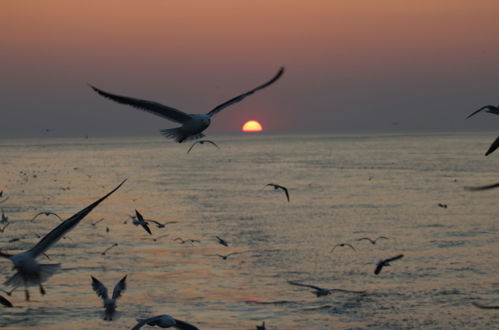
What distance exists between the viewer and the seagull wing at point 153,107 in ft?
37.4

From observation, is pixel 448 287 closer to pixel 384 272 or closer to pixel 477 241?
pixel 384 272

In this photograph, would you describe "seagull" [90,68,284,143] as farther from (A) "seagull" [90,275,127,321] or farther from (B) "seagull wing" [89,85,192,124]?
(A) "seagull" [90,275,127,321]

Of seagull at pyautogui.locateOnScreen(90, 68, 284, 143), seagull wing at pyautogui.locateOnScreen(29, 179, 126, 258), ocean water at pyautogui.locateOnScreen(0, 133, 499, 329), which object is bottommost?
ocean water at pyautogui.locateOnScreen(0, 133, 499, 329)

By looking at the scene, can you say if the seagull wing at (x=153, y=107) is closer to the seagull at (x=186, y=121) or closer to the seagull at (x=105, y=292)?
the seagull at (x=186, y=121)

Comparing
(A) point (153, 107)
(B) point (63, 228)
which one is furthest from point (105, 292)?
(B) point (63, 228)

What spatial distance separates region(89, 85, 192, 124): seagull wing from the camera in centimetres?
1140

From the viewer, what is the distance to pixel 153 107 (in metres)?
12.6

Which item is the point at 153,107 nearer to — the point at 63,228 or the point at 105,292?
the point at 63,228

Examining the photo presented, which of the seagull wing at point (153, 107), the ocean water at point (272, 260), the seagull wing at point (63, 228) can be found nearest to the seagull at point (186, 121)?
the seagull wing at point (153, 107)

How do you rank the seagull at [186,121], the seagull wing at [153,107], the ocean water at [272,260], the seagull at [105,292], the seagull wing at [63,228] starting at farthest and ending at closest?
the ocean water at [272,260]
the seagull at [105,292]
the seagull at [186,121]
the seagull wing at [153,107]
the seagull wing at [63,228]

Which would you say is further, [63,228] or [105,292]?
[105,292]

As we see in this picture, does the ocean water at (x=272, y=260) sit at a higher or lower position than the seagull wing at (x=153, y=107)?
lower

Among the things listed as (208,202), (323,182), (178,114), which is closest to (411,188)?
(323,182)

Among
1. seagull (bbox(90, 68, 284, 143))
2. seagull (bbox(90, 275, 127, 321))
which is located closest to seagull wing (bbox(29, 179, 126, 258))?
seagull (bbox(90, 68, 284, 143))
